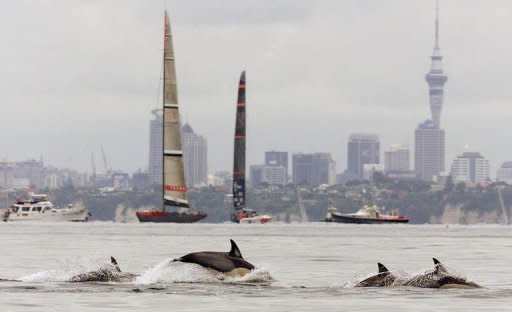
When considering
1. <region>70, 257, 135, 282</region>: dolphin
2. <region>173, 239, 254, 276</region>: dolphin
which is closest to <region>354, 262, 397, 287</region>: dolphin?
<region>173, 239, 254, 276</region>: dolphin

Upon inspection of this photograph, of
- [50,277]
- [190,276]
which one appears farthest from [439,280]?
[50,277]

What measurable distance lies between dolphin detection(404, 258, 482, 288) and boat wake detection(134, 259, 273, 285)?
609cm

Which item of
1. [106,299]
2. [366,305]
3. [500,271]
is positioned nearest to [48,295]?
[106,299]

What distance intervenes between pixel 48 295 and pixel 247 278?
9020 millimetres

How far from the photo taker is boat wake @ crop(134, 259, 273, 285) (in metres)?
57.7

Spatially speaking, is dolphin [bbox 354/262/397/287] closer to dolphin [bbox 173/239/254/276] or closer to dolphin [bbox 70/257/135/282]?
dolphin [bbox 173/239/254/276]

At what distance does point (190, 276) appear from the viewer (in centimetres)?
5812

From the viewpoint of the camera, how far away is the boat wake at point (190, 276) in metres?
57.7

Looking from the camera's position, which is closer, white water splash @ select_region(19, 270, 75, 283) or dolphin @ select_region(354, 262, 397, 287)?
dolphin @ select_region(354, 262, 397, 287)

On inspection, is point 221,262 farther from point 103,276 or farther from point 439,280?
point 439,280

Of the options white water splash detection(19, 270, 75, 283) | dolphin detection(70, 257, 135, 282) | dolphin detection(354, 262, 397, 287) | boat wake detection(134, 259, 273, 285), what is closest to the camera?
dolphin detection(354, 262, 397, 287)

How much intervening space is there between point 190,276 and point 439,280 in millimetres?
8997

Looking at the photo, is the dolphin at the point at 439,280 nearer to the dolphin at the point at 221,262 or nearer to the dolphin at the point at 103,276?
the dolphin at the point at 221,262

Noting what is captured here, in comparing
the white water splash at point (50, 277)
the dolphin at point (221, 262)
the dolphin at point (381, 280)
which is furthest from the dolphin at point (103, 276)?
the dolphin at point (381, 280)
